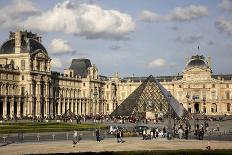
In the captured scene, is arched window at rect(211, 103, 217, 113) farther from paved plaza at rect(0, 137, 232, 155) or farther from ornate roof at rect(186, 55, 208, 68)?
paved plaza at rect(0, 137, 232, 155)

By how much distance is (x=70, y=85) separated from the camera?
112 metres

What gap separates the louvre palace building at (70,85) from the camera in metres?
88.3

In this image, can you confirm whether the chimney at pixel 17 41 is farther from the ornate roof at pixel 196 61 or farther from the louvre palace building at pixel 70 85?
the ornate roof at pixel 196 61

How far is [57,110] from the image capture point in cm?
10131

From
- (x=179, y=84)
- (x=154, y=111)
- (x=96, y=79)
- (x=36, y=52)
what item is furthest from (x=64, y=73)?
(x=154, y=111)

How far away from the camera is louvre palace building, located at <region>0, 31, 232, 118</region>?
8831 centimetres

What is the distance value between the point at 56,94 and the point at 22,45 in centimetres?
1641

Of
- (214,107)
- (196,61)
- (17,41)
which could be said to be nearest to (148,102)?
(17,41)

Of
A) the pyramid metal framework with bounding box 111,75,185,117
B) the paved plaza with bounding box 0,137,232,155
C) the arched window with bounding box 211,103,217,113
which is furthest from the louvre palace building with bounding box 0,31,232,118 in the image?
the paved plaza with bounding box 0,137,232,155

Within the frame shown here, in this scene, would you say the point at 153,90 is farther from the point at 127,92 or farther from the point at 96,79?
the point at 127,92

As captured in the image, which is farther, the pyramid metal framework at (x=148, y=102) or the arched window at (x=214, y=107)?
the arched window at (x=214, y=107)

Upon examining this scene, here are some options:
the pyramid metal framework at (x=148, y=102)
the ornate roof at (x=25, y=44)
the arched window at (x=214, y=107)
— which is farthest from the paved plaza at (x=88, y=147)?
the arched window at (x=214, y=107)

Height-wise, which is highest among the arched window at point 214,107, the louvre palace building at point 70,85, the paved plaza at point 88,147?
the louvre palace building at point 70,85

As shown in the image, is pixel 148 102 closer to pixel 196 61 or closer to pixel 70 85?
pixel 70 85
